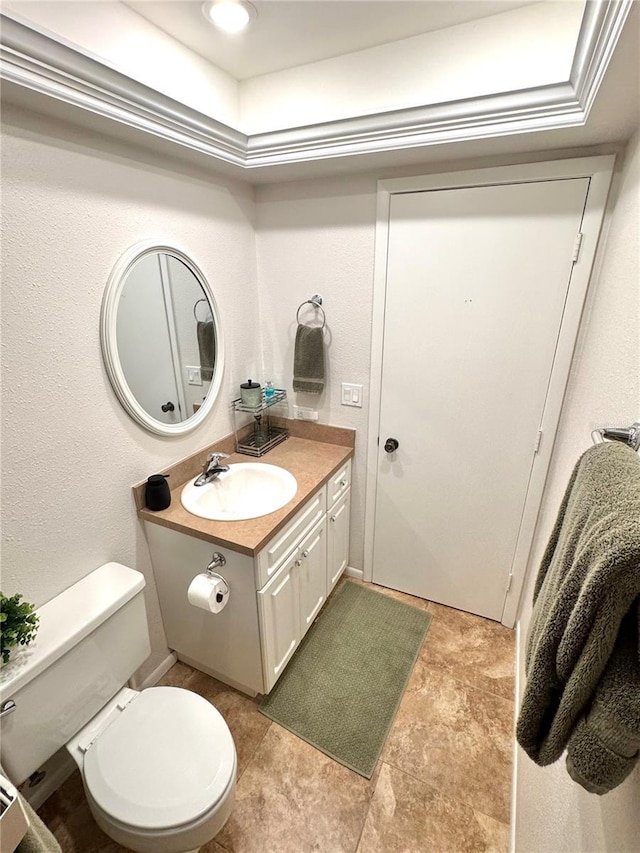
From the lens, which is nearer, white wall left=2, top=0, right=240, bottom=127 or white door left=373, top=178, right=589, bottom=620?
white wall left=2, top=0, right=240, bottom=127

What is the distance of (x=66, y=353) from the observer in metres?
1.16

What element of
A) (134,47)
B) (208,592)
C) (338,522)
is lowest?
(338,522)

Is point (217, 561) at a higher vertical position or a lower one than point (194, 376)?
lower

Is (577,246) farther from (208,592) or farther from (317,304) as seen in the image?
(208,592)

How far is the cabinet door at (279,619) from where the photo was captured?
55.3 inches

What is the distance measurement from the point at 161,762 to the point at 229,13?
2217 millimetres

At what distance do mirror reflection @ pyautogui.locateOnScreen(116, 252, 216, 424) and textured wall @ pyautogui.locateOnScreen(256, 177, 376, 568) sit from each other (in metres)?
0.41

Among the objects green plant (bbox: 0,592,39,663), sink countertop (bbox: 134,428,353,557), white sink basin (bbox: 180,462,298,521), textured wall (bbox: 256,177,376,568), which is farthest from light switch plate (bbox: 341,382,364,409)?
green plant (bbox: 0,592,39,663)

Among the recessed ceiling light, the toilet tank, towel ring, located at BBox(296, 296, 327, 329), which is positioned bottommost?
the toilet tank

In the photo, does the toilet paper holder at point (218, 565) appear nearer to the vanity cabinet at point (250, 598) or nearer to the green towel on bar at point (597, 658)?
the vanity cabinet at point (250, 598)

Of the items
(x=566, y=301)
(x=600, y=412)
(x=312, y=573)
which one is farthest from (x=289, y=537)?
(x=566, y=301)

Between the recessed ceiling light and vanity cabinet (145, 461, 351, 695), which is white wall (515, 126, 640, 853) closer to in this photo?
vanity cabinet (145, 461, 351, 695)

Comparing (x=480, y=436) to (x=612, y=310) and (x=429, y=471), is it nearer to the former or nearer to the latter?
(x=429, y=471)

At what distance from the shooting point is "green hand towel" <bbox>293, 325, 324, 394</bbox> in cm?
187
